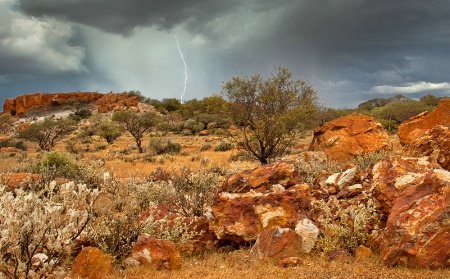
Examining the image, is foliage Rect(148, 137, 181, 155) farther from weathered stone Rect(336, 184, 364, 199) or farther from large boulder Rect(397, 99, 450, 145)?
weathered stone Rect(336, 184, 364, 199)

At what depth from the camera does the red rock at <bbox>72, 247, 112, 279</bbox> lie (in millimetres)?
4875

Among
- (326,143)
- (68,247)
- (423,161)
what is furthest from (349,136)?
(68,247)

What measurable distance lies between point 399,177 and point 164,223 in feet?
14.1

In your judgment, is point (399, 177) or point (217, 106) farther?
point (217, 106)

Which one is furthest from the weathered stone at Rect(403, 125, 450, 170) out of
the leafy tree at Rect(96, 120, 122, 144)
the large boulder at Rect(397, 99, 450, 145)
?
the leafy tree at Rect(96, 120, 122, 144)

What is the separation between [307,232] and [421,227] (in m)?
1.67

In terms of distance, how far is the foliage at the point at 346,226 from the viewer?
5.70 metres

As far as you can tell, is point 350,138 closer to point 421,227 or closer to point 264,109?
point 264,109

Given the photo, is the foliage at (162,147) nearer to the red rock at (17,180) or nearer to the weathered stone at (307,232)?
the red rock at (17,180)

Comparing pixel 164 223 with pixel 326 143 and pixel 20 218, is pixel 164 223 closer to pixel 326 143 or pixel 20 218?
pixel 20 218

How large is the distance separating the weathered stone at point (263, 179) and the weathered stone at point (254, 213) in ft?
2.76

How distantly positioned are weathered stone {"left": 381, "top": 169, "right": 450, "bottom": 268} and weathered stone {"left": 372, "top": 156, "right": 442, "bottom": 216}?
1.37 feet

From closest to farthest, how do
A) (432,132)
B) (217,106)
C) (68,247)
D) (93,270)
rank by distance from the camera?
1. (93,270)
2. (68,247)
3. (432,132)
4. (217,106)

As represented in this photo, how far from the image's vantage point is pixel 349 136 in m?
15.2
